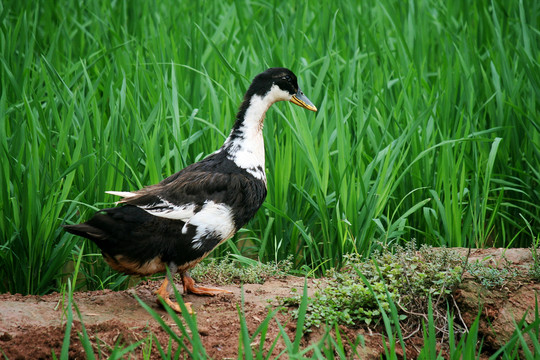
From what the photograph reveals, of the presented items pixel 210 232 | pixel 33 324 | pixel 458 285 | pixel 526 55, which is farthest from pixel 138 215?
pixel 526 55

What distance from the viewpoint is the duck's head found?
349cm

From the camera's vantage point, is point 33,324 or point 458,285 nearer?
point 33,324

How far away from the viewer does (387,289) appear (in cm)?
289

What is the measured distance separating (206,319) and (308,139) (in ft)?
4.41

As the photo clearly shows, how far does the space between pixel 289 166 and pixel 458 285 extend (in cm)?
126

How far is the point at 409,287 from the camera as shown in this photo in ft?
9.91

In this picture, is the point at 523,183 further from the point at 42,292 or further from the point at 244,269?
the point at 42,292

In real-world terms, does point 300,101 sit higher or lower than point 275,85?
lower

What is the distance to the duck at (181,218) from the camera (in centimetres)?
302

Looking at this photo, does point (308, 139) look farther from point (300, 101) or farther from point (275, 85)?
point (275, 85)

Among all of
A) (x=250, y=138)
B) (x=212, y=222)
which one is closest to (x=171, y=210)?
(x=212, y=222)

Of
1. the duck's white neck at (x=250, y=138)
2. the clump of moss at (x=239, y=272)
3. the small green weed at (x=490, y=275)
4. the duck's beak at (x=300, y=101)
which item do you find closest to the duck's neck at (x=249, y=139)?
the duck's white neck at (x=250, y=138)

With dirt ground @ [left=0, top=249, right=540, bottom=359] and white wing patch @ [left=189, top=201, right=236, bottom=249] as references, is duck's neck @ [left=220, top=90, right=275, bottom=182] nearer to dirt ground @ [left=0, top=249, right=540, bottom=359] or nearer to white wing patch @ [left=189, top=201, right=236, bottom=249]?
white wing patch @ [left=189, top=201, right=236, bottom=249]

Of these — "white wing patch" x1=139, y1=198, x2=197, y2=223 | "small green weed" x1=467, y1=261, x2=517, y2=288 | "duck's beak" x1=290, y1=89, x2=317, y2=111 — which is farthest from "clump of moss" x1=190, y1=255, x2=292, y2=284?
"small green weed" x1=467, y1=261, x2=517, y2=288
